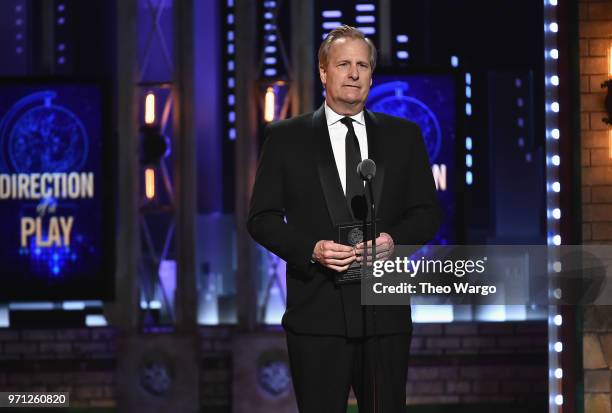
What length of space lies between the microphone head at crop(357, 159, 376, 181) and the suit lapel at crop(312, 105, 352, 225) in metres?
0.18

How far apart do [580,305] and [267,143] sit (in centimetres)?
223

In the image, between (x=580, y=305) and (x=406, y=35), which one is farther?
(x=406, y=35)

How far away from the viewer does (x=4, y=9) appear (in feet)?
20.8

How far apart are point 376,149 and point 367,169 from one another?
0.79 feet

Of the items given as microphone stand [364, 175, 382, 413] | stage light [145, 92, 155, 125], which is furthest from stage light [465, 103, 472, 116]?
microphone stand [364, 175, 382, 413]

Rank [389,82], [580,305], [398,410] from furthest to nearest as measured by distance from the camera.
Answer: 1. [389,82]
2. [580,305]
3. [398,410]

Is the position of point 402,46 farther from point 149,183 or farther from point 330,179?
point 330,179

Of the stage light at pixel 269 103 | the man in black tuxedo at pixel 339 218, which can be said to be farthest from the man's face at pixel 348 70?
the stage light at pixel 269 103

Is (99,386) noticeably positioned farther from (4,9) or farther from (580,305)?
(580,305)

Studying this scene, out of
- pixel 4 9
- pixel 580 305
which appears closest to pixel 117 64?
pixel 4 9

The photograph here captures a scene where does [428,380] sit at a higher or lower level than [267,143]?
lower

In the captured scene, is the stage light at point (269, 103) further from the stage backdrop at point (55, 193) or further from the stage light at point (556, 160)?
the stage light at point (556, 160)

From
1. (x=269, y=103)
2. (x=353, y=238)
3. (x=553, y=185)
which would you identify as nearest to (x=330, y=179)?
(x=353, y=238)

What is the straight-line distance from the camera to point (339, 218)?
250cm
